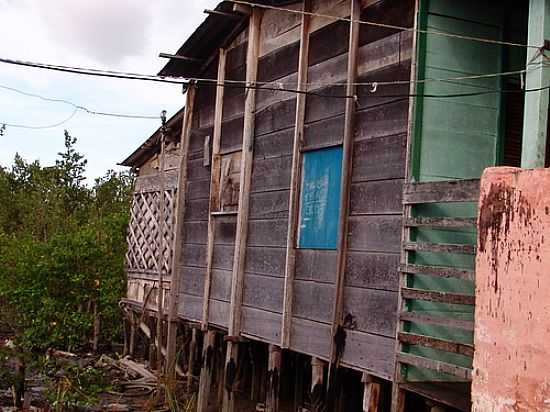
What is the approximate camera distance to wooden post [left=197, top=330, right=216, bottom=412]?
1047cm

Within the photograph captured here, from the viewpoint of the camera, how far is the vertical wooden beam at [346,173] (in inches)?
278

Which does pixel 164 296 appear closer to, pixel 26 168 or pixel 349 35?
pixel 349 35

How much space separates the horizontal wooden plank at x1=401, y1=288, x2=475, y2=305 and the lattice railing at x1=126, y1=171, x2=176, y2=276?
6.62 meters

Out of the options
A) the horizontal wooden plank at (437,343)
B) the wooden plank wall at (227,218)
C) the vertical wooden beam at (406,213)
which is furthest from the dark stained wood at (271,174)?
the horizontal wooden plank at (437,343)

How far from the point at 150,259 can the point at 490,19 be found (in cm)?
847

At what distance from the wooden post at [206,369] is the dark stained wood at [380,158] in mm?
4291

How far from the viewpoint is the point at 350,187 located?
7.16 metres

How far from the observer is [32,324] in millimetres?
Answer: 15000

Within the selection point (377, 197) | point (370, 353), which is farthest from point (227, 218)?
point (370, 353)

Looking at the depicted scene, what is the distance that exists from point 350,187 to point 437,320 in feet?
6.19

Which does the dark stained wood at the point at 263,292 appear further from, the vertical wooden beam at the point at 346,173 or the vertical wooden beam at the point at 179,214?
the vertical wooden beam at the point at 179,214

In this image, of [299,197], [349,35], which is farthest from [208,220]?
[349,35]

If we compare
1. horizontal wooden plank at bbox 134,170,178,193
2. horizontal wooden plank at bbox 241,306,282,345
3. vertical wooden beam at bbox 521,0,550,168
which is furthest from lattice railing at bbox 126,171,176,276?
vertical wooden beam at bbox 521,0,550,168

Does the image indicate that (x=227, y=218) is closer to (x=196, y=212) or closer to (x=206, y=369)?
(x=196, y=212)
